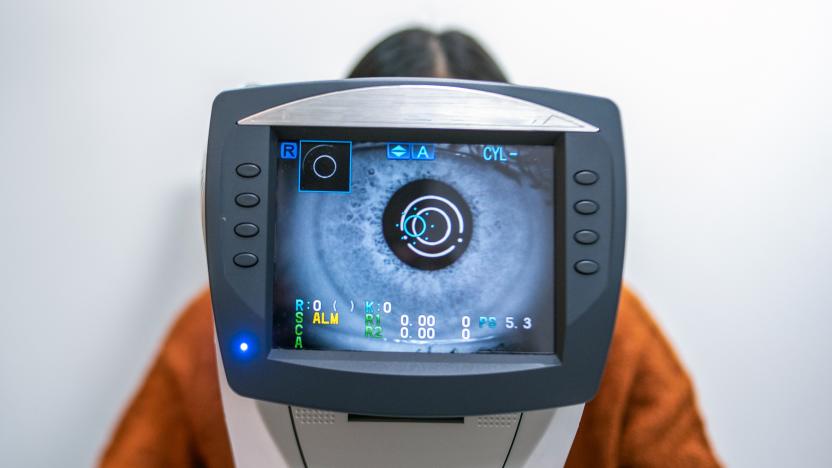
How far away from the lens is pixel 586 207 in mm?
449

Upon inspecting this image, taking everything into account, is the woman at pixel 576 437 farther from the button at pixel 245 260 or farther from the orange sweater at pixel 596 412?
the button at pixel 245 260

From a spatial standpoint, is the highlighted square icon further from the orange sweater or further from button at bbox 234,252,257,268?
the orange sweater

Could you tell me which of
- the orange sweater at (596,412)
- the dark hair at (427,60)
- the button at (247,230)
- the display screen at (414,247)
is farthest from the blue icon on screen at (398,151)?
the orange sweater at (596,412)

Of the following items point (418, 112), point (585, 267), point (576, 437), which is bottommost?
point (576, 437)

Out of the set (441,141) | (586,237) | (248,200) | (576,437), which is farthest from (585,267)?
(576,437)

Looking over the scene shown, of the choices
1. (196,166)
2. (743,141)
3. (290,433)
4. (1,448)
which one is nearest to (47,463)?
(1,448)

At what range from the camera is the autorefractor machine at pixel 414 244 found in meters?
0.45

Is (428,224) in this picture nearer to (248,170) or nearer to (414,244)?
(414,244)

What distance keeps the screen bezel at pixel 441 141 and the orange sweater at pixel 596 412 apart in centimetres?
32

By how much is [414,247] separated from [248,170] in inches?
5.0

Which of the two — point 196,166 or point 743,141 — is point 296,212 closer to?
point 196,166

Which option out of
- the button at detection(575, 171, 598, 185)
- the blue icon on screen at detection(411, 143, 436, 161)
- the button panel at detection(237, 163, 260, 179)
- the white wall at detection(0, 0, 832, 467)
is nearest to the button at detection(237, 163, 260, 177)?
the button panel at detection(237, 163, 260, 179)

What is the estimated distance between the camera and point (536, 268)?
1.51 ft

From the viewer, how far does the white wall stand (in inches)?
35.6
